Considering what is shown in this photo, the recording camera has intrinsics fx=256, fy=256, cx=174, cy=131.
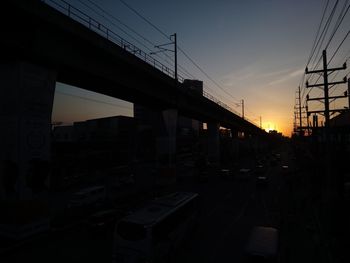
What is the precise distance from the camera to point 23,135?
17.0 meters

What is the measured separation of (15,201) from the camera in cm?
1698

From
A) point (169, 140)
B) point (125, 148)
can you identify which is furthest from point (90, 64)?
point (125, 148)

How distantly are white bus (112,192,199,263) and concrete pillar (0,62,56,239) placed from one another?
8882 mm

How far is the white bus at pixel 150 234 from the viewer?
38.4 feet

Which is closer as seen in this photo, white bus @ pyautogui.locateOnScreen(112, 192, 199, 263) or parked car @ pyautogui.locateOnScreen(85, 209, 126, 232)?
white bus @ pyautogui.locateOnScreen(112, 192, 199, 263)

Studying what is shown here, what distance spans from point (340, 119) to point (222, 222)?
1070 inches

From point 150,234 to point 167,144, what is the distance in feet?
94.6

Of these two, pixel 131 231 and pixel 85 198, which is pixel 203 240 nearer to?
pixel 131 231

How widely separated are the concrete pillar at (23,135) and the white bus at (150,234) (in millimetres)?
8882

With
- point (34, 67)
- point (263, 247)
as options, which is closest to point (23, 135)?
point (34, 67)

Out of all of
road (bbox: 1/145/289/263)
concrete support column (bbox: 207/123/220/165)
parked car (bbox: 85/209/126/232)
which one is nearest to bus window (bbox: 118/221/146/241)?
road (bbox: 1/145/289/263)

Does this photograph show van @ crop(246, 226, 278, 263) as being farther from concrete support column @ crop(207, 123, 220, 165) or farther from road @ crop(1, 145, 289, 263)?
concrete support column @ crop(207, 123, 220, 165)

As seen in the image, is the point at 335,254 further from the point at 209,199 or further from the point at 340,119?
the point at 340,119

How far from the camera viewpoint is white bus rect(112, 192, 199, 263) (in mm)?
11719
